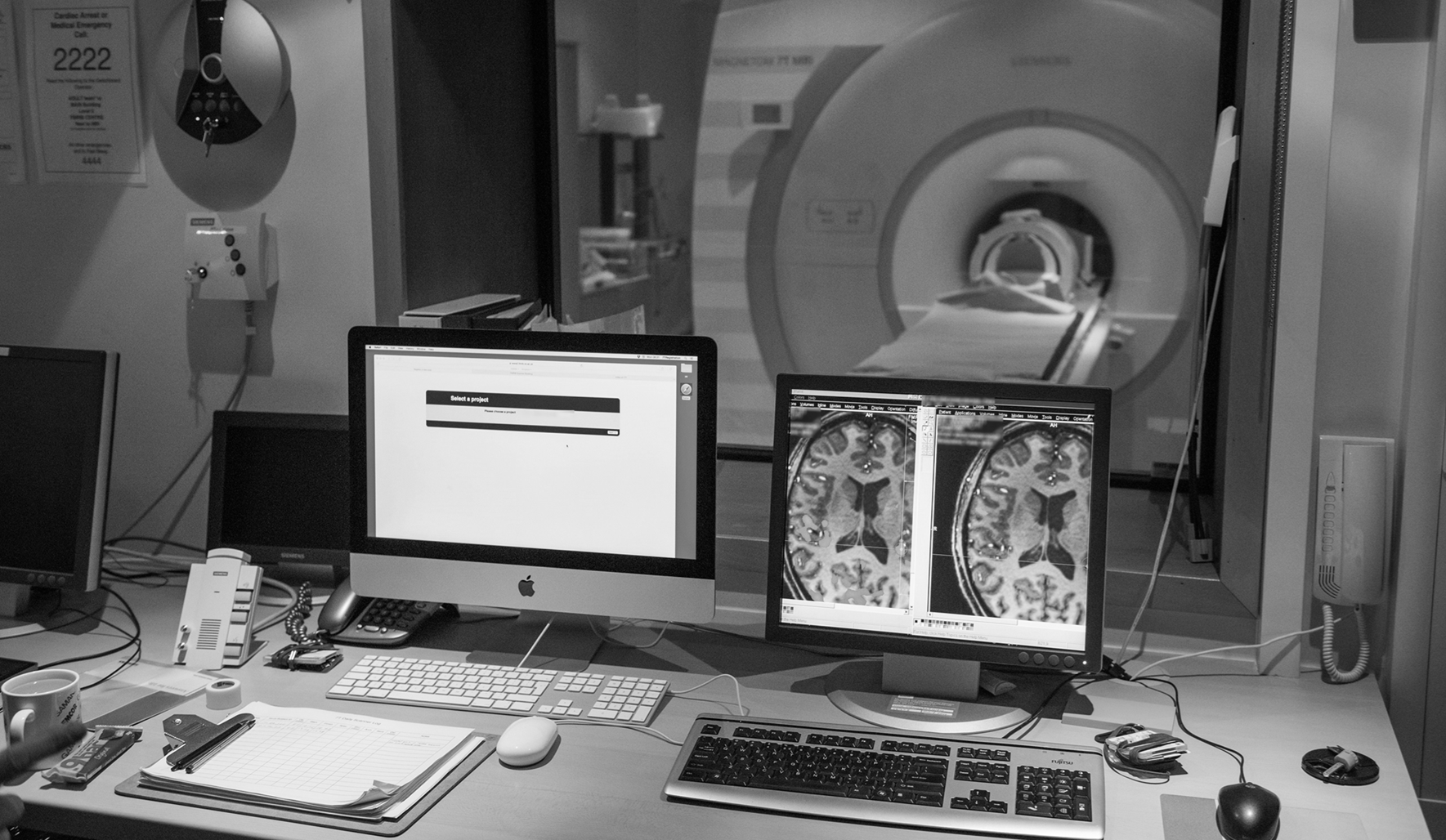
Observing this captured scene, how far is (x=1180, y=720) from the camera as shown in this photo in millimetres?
1547

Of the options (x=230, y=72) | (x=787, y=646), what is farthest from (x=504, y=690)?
(x=230, y=72)

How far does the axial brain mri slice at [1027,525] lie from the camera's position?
1527 millimetres

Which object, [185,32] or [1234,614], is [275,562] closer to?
[185,32]

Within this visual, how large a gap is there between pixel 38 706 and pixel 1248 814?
1362 millimetres

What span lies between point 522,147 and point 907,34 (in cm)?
143

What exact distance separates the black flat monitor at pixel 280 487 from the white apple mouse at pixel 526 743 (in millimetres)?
675

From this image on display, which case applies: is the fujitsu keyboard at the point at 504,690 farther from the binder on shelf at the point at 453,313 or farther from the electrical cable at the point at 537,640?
the binder on shelf at the point at 453,313

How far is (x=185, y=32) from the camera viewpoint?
204 cm

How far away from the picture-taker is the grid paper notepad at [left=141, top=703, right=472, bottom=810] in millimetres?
1335

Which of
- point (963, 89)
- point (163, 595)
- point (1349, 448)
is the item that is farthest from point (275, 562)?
point (963, 89)

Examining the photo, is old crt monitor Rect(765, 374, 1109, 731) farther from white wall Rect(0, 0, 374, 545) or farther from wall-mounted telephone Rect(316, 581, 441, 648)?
white wall Rect(0, 0, 374, 545)

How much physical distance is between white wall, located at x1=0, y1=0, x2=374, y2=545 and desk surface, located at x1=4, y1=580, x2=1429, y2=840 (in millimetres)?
465

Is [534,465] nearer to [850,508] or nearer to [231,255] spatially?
[850,508]

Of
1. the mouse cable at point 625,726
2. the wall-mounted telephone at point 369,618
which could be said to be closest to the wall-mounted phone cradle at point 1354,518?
the mouse cable at point 625,726
